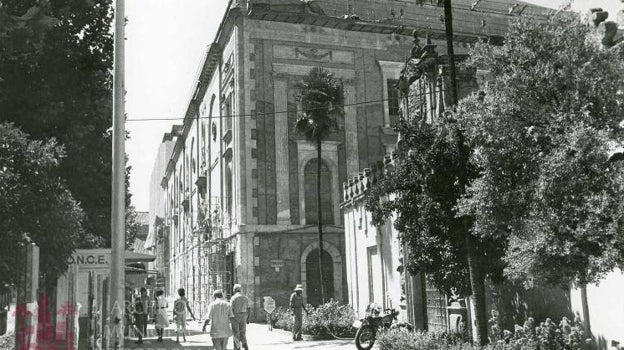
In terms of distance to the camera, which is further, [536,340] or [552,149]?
[536,340]

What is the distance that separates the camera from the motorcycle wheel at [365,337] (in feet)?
52.2

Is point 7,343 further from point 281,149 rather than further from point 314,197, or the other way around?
point 314,197

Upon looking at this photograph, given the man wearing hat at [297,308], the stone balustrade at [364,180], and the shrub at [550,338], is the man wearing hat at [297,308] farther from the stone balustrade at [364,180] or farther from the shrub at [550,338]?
the shrub at [550,338]

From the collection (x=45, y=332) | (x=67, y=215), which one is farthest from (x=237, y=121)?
(x=67, y=215)

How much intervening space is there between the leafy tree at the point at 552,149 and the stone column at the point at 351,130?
2223 centimetres

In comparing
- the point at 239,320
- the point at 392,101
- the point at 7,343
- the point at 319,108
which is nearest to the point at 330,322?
the point at 239,320

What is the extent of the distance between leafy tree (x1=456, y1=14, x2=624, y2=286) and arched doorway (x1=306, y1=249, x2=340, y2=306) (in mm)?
20977

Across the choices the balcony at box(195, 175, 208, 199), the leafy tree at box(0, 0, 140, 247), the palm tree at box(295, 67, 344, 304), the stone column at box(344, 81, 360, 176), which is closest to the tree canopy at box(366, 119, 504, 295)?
the leafy tree at box(0, 0, 140, 247)

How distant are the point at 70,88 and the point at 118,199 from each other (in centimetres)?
635

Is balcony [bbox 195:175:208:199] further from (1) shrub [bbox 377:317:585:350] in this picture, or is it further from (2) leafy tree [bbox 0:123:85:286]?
(1) shrub [bbox 377:317:585:350]

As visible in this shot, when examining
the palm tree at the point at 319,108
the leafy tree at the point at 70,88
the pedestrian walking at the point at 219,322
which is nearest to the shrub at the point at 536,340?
the pedestrian walking at the point at 219,322

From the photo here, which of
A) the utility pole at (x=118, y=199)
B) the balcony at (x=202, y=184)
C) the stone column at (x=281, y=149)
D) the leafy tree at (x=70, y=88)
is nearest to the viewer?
the utility pole at (x=118, y=199)

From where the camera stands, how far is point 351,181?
23.5 m

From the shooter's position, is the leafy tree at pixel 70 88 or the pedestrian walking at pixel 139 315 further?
the pedestrian walking at pixel 139 315
